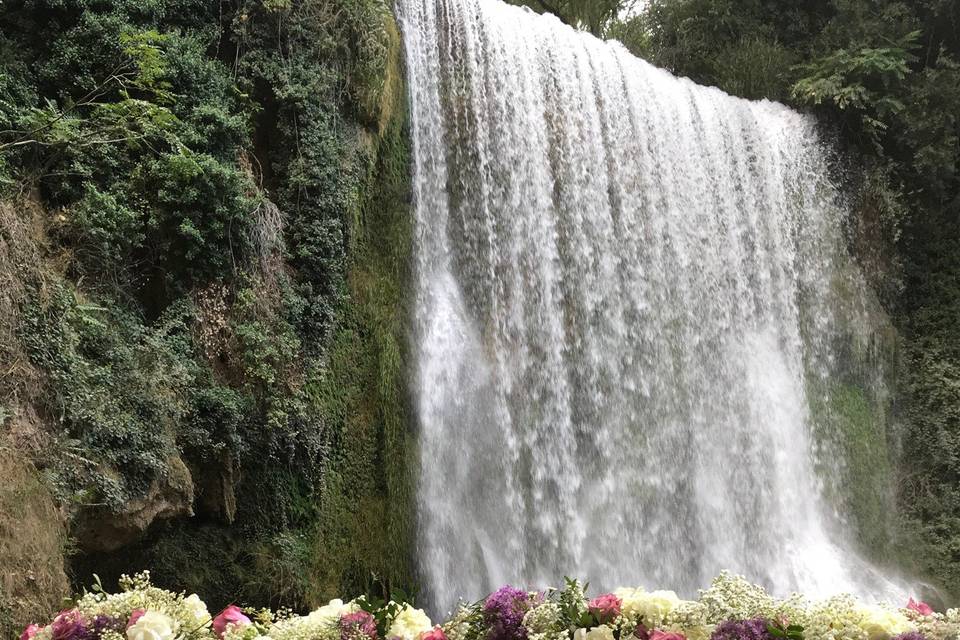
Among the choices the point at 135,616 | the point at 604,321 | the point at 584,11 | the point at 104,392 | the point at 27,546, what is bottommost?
the point at 27,546

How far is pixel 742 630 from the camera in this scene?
2680 mm

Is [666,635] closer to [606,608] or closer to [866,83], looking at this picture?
[606,608]

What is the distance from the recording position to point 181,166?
760 centimetres

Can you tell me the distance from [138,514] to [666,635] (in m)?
5.01

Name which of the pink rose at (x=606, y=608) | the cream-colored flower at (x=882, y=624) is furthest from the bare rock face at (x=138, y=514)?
the cream-colored flower at (x=882, y=624)

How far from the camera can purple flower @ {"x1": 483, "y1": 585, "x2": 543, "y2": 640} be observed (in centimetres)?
290

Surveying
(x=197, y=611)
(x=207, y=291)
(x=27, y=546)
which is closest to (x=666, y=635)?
(x=197, y=611)

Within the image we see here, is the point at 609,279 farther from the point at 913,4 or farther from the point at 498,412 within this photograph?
the point at 913,4

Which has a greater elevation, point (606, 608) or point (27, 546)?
point (606, 608)

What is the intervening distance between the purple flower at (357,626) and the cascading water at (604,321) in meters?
6.03

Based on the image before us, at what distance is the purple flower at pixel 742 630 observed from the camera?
105 inches

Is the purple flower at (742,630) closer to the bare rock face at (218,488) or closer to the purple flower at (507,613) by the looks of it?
the purple flower at (507,613)

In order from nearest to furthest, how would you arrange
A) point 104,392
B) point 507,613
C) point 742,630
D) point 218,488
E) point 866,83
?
point 742,630
point 507,613
point 104,392
point 218,488
point 866,83

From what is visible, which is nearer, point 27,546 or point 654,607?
point 654,607
